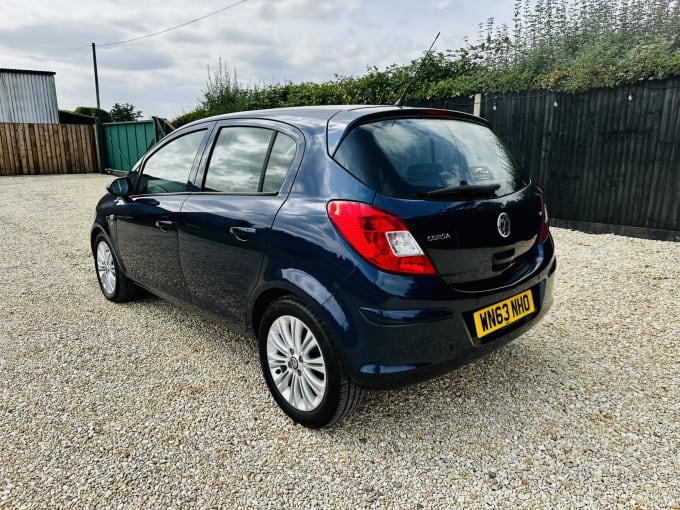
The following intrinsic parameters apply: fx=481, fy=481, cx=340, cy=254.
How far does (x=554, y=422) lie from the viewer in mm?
2570

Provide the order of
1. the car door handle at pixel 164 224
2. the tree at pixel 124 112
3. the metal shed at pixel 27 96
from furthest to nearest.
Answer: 1. the tree at pixel 124 112
2. the metal shed at pixel 27 96
3. the car door handle at pixel 164 224

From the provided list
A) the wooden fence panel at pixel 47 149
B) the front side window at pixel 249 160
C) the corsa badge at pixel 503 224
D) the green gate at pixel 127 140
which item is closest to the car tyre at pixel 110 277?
the front side window at pixel 249 160

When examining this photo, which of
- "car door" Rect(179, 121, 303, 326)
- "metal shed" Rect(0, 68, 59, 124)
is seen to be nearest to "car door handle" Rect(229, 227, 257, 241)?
"car door" Rect(179, 121, 303, 326)

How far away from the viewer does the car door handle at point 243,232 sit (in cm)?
261

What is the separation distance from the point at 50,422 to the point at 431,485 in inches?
80.3

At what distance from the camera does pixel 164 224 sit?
3326 millimetres

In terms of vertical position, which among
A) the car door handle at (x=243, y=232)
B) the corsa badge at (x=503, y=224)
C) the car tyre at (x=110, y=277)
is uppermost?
the corsa badge at (x=503, y=224)

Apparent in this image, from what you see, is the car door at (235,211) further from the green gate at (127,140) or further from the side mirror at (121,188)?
the green gate at (127,140)

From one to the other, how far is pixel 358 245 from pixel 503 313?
867 millimetres

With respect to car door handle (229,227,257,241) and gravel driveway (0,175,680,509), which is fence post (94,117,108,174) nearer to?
gravel driveway (0,175,680,509)

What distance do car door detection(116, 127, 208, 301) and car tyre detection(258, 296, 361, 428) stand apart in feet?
3.19

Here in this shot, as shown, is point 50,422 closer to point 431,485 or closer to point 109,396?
point 109,396

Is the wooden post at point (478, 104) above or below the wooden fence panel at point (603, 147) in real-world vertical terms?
above

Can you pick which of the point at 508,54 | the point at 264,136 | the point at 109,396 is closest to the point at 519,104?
the point at 508,54
